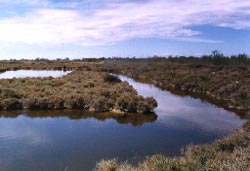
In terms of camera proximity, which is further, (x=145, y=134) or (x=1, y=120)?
(x=1, y=120)

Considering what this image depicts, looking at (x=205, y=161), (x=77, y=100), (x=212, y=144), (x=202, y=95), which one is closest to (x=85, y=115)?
(x=77, y=100)

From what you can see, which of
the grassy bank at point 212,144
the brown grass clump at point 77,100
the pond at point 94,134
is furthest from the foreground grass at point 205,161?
the brown grass clump at point 77,100

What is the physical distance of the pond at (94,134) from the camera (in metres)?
16.8

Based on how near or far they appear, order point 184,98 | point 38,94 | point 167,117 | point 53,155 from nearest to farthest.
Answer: point 53,155 → point 167,117 → point 38,94 → point 184,98

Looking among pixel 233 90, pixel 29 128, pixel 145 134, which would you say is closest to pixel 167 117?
pixel 145 134

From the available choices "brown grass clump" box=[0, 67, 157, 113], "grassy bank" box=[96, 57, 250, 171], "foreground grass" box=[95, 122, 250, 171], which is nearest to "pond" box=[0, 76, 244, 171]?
"brown grass clump" box=[0, 67, 157, 113]

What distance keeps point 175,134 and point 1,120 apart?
12185mm

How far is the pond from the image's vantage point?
16.8 m

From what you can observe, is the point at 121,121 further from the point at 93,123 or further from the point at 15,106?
the point at 15,106

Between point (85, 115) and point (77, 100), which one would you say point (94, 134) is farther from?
point (77, 100)

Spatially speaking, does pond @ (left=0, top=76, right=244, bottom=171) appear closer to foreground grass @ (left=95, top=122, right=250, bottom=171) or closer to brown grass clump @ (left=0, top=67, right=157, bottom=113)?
brown grass clump @ (left=0, top=67, right=157, bottom=113)

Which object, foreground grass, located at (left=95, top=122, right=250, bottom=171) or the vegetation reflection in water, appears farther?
the vegetation reflection in water

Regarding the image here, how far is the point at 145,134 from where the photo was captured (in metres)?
21.9

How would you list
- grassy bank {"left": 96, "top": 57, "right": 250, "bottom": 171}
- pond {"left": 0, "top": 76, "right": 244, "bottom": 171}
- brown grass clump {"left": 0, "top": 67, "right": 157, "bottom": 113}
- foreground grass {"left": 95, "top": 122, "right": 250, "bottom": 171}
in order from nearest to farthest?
foreground grass {"left": 95, "top": 122, "right": 250, "bottom": 171}, grassy bank {"left": 96, "top": 57, "right": 250, "bottom": 171}, pond {"left": 0, "top": 76, "right": 244, "bottom": 171}, brown grass clump {"left": 0, "top": 67, "right": 157, "bottom": 113}
